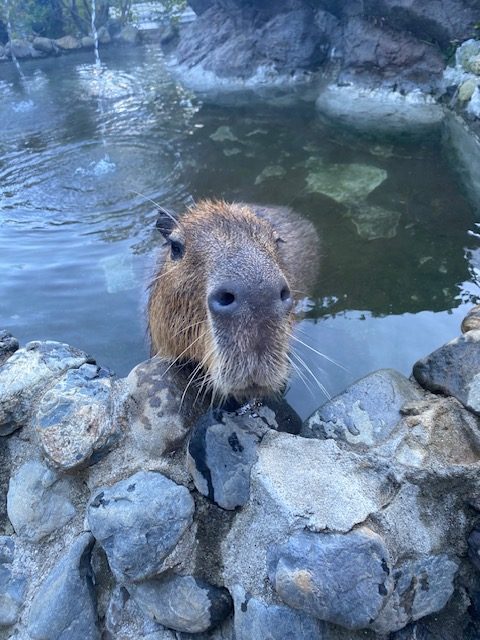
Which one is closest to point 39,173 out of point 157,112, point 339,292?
point 157,112

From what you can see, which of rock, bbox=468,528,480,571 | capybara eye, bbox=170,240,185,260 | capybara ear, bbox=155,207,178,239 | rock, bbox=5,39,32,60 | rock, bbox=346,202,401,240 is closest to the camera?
rock, bbox=468,528,480,571

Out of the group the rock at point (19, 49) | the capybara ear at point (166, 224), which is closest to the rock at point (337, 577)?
the capybara ear at point (166, 224)

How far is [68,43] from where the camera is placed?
15.4m

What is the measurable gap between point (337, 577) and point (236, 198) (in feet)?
12.7

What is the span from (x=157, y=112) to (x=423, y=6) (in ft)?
12.7

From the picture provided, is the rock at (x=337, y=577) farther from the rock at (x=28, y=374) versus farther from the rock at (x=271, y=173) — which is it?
the rock at (x=271, y=173)

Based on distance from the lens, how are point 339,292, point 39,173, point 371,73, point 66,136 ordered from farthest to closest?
point 371,73 < point 66,136 < point 39,173 < point 339,292

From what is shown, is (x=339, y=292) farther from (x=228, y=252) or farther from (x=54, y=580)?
(x=54, y=580)

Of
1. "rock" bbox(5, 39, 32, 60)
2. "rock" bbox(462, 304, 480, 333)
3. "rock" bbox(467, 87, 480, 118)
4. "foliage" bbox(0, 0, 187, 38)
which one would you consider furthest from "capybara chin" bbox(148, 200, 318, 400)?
"foliage" bbox(0, 0, 187, 38)

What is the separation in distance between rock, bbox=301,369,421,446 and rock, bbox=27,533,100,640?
1007 millimetres

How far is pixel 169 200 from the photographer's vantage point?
5172 millimetres

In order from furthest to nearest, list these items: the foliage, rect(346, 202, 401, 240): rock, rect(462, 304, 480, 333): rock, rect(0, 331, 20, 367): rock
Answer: the foliage < rect(346, 202, 401, 240): rock < rect(0, 331, 20, 367): rock < rect(462, 304, 480, 333): rock

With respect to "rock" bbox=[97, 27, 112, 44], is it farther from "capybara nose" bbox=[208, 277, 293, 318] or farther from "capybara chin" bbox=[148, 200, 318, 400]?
"capybara nose" bbox=[208, 277, 293, 318]

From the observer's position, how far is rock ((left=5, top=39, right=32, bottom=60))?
47.7 feet
